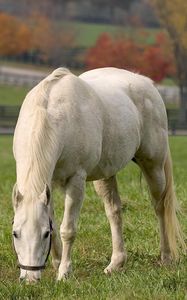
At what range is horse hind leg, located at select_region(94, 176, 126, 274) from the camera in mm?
7969

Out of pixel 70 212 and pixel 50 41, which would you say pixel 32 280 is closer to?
pixel 70 212

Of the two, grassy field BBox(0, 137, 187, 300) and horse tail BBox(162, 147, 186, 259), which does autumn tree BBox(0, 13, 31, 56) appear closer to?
grassy field BBox(0, 137, 187, 300)

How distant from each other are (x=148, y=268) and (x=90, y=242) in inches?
44.4

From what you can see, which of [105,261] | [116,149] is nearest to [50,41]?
[105,261]

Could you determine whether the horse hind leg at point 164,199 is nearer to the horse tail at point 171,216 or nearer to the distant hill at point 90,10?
the horse tail at point 171,216

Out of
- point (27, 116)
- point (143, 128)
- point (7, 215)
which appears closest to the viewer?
point (27, 116)

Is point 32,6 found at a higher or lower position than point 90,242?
lower

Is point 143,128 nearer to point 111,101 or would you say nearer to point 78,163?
point 111,101

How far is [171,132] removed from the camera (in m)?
40.7

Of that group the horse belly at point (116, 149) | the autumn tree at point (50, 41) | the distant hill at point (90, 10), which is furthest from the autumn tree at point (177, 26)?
the distant hill at point (90, 10)

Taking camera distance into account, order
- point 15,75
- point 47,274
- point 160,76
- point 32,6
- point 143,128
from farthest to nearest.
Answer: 1. point 32,6
2. point 15,75
3. point 160,76
4. point 143,128
5. point 47,274

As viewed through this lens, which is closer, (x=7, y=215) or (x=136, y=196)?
(x=7, y=215)

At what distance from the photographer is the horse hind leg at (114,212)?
797 centimetres

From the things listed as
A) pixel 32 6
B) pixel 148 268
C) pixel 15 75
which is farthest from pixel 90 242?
pixel 32 6
